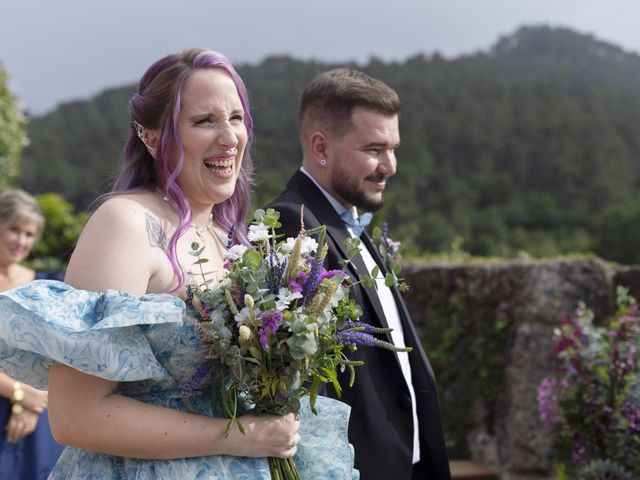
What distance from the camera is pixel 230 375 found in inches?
72.9

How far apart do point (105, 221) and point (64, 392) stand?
1.29 ft

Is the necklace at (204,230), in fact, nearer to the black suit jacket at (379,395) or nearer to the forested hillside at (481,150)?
Answer: the black suit jacket at (379,395)

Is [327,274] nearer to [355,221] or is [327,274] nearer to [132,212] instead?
[132,212]

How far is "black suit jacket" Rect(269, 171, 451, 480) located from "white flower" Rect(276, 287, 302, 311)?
1.03 m

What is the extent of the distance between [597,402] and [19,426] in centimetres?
301

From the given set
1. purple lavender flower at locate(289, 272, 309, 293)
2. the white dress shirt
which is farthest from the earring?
the white dress shirt

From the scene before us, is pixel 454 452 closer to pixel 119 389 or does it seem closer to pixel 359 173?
pixel 359 173

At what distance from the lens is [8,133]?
12109mm

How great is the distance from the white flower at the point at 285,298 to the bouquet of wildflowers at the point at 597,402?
306 cm

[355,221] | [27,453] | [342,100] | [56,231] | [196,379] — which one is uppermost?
[342,100]

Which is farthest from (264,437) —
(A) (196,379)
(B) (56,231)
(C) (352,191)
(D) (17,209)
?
(B) (56,231)

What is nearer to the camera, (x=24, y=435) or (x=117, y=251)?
(x=117, y=251)

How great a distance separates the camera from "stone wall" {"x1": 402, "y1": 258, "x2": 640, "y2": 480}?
571 cm

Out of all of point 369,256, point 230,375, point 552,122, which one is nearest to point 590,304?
point 369,256
